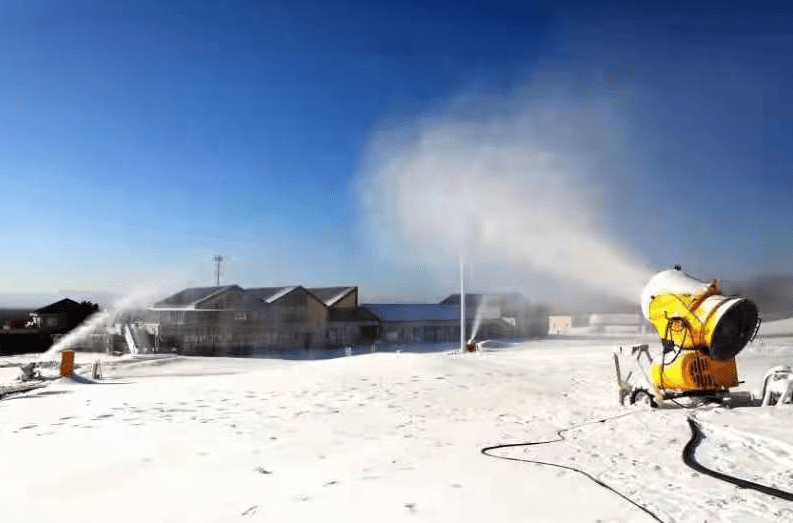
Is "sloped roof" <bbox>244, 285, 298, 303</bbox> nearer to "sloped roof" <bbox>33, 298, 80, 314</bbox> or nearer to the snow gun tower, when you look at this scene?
"sloped roof" <bbox>33, 298, 80, 314</bbox>

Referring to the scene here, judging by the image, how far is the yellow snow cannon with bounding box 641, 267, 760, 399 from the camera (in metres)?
11.4

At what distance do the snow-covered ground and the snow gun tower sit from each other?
2.94ft

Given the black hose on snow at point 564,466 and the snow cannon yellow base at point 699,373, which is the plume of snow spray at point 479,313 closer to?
the snow cannon yellow base at point 699,373

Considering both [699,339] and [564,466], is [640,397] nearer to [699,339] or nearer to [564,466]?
[699,339]

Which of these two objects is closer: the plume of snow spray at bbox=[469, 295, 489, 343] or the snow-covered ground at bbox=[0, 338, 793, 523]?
the snow-covered ground at bbox=[0, 338, 793, 523]

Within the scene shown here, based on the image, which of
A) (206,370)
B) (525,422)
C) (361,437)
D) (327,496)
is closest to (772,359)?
(525,422)

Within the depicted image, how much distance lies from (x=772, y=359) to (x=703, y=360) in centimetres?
1748

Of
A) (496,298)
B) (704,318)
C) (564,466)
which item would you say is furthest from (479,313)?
(564,466)

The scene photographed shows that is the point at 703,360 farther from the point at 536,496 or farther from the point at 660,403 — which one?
Result: the point at 536,496

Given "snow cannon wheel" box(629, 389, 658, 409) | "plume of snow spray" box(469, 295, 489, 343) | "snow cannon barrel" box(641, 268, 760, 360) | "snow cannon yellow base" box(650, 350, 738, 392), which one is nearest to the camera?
"snow cannon barrel" box(641, 268, 760, 360)

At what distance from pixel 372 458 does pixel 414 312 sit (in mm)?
66844

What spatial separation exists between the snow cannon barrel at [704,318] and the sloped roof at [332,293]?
202ft

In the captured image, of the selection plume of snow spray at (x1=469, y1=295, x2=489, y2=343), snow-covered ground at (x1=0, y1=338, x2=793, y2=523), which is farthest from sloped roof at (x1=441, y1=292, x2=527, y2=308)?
snow-covered ground at (x1=0, y1=338, x2=793, y2=523)

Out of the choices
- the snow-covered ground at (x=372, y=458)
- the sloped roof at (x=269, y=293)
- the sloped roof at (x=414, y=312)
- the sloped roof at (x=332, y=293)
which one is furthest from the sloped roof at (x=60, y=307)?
the snow-covered ground at (x=372, y=458)
